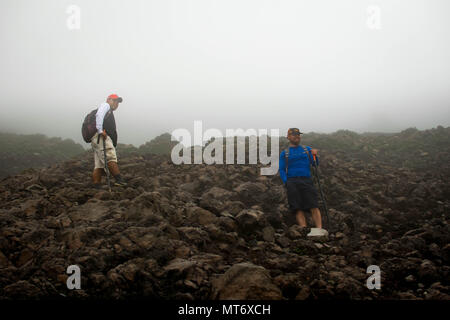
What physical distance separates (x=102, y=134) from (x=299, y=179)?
213 inches

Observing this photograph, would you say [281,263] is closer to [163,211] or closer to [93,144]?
[163,211]

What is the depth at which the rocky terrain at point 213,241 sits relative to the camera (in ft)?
13.5

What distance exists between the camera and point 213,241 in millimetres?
5805

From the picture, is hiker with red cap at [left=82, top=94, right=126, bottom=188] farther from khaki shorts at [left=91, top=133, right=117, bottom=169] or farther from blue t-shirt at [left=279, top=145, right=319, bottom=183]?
blue t-shirt at [left=279, top=145, right=319, bottom=183]

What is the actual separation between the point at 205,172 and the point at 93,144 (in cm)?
404

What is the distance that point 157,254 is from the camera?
16.4 ft

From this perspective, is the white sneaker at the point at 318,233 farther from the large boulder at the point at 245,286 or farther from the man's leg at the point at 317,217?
the large boulder at the point at 245,286

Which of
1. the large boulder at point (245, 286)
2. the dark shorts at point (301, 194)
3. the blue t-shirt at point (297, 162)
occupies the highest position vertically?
the blue t-shirt at point (297, 162)

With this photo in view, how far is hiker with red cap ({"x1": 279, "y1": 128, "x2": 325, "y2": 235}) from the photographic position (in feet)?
22.6

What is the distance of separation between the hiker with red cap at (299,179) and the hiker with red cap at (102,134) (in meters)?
4.82

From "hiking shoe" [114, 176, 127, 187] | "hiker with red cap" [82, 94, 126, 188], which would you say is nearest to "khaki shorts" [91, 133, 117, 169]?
"hiker with red cap" [82, 94, 126, 188]

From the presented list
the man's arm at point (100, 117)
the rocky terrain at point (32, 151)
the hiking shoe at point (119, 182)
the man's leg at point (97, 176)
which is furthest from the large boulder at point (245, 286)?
the rocky terrain at point (32, 151)

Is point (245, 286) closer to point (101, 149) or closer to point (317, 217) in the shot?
point (317, 217)

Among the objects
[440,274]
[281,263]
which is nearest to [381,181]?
[440,274]
